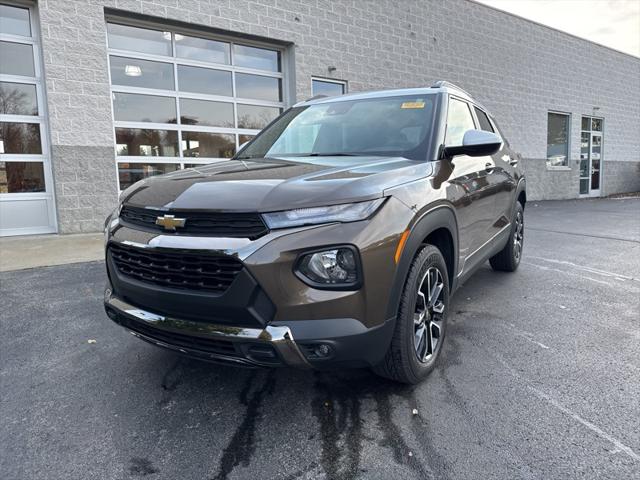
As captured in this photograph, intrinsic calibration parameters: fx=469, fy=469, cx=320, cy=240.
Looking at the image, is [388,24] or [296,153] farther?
[388,24]

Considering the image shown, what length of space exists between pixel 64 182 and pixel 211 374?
21.1 ft

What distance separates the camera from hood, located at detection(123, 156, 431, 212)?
82.4 inches

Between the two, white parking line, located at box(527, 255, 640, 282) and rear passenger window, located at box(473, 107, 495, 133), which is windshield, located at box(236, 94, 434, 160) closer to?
rear passenger window, located at box(473, 107, 495, 133)

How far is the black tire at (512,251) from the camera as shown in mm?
5121

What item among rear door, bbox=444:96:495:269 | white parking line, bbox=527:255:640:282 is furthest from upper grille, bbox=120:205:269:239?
white parking line, bbox=527:255:640:282

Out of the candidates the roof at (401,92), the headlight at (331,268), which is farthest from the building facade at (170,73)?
the headlight at (331,268)

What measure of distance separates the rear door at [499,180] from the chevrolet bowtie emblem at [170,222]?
2502 mm

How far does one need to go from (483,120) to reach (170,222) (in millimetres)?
3358

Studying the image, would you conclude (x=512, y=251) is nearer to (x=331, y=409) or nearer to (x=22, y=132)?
(x=331, y=409)

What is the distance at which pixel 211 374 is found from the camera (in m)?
2.84

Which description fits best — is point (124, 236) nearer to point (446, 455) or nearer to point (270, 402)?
point (270, 402)

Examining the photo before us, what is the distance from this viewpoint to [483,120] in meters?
4.46

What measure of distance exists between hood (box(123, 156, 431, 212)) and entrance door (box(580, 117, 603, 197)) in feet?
61.3

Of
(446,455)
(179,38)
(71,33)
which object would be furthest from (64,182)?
(446,455)
